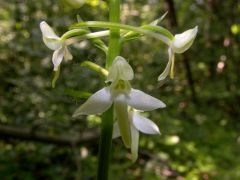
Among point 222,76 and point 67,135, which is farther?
point 222,76

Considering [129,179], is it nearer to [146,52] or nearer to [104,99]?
[146,52]

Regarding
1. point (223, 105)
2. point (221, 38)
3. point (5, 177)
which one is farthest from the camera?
point (223, 105)

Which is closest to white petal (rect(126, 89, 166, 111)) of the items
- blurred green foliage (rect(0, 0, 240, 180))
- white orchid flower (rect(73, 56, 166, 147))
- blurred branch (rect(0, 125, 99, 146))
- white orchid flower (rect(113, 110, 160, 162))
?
white orchid flower (rect(73, 56, 166, 147))

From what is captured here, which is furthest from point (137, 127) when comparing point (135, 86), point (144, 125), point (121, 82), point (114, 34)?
point (135, 86)

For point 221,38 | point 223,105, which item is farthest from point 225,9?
point 223,105

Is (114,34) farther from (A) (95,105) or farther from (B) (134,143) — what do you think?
(B) (134,143)

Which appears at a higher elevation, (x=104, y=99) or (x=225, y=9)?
(x=225, y=9)

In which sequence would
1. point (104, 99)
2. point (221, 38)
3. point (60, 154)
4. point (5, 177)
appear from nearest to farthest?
point (104, 99) → point (5, 177) → point (60, 154) → point (221, 38)

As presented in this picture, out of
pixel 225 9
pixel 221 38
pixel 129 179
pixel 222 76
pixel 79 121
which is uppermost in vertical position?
pixel 225 9
